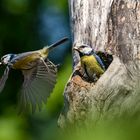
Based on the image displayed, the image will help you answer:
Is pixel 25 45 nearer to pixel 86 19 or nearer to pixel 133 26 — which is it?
pixel 86 19

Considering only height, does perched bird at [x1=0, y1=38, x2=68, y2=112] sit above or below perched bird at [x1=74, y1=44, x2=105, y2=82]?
below

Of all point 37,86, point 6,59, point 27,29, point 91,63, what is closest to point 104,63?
point 91,63

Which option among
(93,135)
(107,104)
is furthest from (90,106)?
(93,135)

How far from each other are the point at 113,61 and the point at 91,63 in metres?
0.24

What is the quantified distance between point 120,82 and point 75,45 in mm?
576

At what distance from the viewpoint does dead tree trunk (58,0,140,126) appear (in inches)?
78.8

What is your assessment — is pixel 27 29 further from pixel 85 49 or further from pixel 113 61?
pixel 113 61

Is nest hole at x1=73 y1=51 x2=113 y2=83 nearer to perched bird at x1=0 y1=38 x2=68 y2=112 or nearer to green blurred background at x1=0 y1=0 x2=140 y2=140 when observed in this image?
perched bird at x1=0 y1=38 x2=68 y2=112

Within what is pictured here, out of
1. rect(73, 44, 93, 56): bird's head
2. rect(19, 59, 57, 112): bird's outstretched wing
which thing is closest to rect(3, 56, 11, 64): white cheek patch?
rect(19, 59, 57, 112): bird's outstretched wing

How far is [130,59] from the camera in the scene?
2141mm

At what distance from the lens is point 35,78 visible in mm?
2748

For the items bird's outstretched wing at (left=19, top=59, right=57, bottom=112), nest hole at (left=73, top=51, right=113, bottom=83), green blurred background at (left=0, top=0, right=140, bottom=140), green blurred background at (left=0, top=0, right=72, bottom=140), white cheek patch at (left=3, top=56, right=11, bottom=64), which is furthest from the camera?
green blurred background at (left=0, top=0, right=72, bottom=140)

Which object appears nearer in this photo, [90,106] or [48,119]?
[90,106]

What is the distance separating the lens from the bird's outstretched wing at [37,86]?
2561 mm
